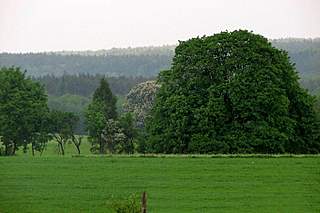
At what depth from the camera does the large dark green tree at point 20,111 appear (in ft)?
160

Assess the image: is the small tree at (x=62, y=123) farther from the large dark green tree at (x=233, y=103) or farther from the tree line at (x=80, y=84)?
the tree line at (x=80, y=84)

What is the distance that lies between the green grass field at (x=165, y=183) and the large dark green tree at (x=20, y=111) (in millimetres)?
17573

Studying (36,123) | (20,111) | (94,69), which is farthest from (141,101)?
(94,69)

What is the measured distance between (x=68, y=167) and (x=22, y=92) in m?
24.1

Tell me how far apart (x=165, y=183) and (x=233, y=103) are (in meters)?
12.9

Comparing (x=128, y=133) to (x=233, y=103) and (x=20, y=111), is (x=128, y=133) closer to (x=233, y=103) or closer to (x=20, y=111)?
(x=20, y=111)

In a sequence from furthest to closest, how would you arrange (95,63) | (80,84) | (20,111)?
1. (95,63)
2. (80,84)
3. (20,111)

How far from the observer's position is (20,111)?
49344 millimetres

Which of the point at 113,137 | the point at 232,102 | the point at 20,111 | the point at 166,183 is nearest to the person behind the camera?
the point at 166,183

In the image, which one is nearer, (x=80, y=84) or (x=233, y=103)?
(x=233, y=103)

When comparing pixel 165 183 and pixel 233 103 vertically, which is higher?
pixel 233 103

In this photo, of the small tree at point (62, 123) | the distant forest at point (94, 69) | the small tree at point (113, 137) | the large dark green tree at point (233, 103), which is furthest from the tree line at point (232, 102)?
the distant forest at point (94, 69)

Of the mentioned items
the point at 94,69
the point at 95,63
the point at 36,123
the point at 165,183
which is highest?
A: the point at 95,63

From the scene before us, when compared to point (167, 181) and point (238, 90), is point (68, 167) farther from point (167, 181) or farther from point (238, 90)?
point (238, 90)
